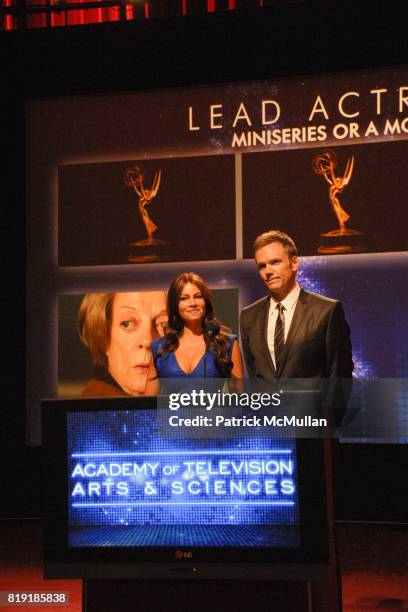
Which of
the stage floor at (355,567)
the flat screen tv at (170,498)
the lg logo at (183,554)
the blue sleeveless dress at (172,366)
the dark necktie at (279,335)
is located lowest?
the stage floor at (355,567)

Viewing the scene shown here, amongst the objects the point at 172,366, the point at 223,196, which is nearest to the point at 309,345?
the point at 172,366

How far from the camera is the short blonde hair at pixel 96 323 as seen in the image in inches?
164

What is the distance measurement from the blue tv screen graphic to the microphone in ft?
8.80

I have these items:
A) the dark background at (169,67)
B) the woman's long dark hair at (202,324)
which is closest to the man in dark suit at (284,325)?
the woman's long dark hair at (202,324)

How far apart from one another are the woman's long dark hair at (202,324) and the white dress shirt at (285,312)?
21 centimetres

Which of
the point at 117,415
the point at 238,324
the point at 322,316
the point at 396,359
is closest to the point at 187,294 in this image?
the point at 238,324

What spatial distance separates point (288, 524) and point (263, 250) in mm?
2784

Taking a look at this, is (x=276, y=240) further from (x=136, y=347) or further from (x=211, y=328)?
(x=136, y=347)

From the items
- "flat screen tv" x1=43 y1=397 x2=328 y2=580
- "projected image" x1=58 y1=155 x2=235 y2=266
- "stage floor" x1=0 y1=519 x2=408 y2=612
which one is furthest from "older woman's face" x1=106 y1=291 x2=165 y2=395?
"flat screen tv" x1=43 y1=397 x2=328 y2=580

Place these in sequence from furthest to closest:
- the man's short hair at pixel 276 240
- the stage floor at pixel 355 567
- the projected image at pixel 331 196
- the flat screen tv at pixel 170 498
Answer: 1. the man's short hair at pixel 276 240
2. the projected image at pixel 331 196
3. the stage floor at pixel 355 567
4. the flat screen tv at pixel 170 498

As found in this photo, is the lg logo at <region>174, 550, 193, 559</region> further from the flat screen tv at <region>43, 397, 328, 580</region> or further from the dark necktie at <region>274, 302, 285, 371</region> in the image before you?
the dark necktie at <region>274, 302, 285, 371</region>

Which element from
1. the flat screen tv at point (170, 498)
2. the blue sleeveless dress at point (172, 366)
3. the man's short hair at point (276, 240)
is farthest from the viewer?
the blue sleeveless dress at point (172, 366)

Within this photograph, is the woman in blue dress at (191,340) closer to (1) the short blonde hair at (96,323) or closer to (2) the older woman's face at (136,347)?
(2) the older woman's face at (136,347)

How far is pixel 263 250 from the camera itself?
158 inches
